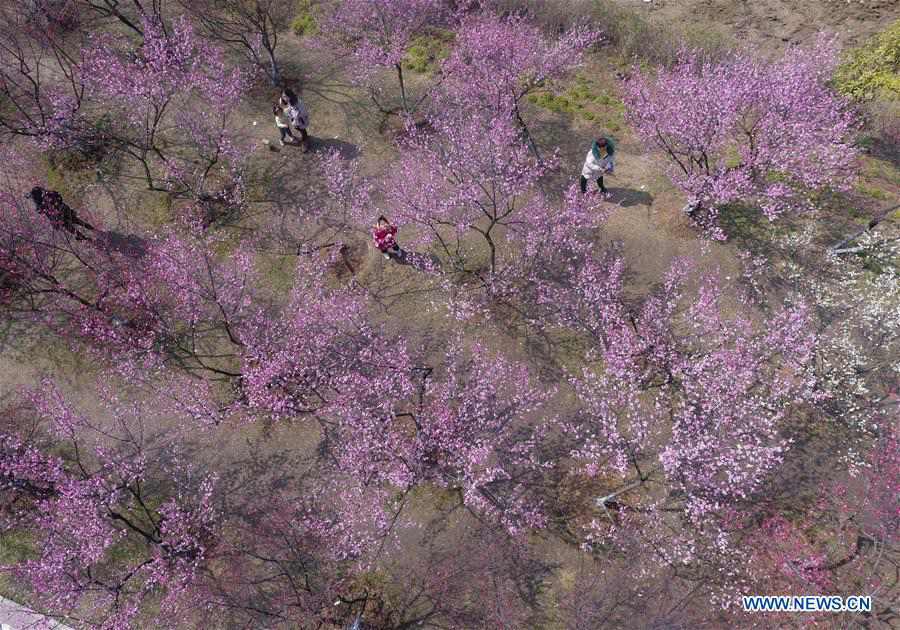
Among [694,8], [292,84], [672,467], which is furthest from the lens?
[694,8]

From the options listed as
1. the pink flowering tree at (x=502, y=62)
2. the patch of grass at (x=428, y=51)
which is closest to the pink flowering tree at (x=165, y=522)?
the pink flowering tree at (x=502, y=62)

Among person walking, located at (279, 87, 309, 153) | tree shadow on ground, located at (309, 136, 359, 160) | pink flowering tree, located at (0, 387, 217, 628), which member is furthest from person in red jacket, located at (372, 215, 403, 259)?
pink flowering tree, located at (0, 387, 217, 628)

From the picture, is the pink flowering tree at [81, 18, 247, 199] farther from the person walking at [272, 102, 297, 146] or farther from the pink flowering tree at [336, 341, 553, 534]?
the pink flowering tree at [336, 341, 553, 534]

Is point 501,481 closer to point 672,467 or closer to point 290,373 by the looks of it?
point 672,467

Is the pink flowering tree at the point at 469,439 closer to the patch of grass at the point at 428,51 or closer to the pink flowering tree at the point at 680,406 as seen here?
the pink flowering tree at the point at 680,406

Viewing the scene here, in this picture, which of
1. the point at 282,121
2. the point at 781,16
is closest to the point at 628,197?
the point at 282,121

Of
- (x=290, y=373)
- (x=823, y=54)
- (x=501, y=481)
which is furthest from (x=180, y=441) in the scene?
(x=823, y=54)

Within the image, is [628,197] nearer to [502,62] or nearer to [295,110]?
[502,62]
